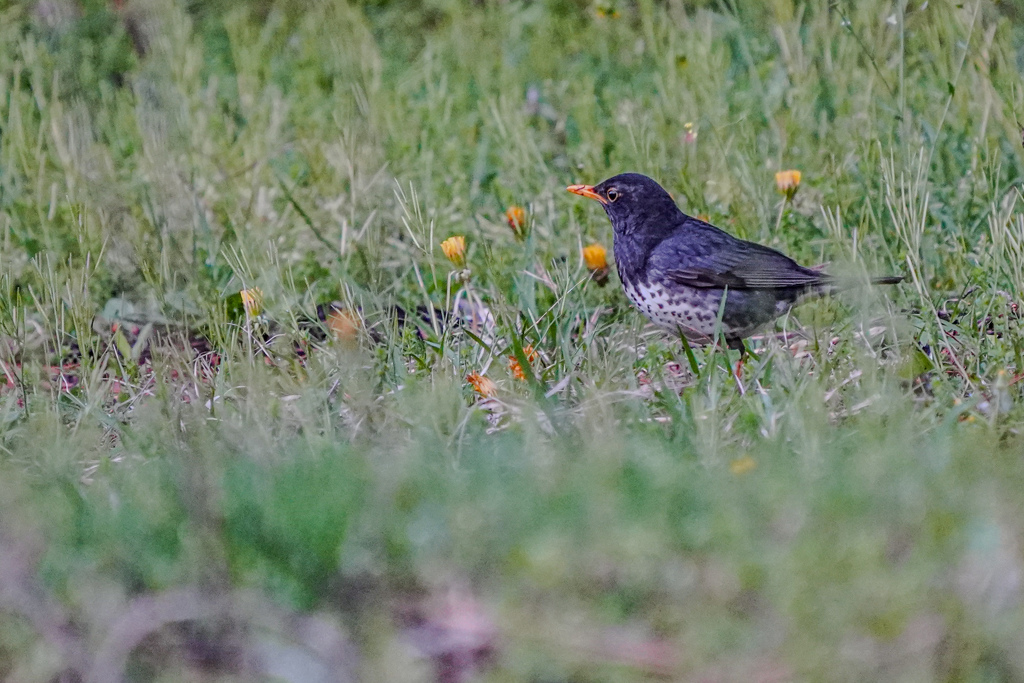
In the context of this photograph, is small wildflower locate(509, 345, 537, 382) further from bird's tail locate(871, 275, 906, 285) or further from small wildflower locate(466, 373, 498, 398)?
bird's tail locate(871, 275, 906, 285)

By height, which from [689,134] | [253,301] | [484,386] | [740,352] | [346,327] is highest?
[346,327]

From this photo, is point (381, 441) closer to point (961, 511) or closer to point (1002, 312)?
point (961, 511)

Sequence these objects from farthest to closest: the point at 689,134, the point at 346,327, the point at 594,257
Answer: the point at 689,134, the point at 594,257, the point at 346,327

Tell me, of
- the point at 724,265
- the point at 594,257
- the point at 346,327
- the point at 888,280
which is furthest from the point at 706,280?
the point at 346,327

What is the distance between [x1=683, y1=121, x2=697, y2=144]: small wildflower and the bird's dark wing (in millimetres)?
1258

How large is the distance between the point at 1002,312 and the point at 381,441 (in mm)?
1936

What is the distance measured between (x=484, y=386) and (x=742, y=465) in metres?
1.10

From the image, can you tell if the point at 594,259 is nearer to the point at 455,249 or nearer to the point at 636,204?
the point at 636,204

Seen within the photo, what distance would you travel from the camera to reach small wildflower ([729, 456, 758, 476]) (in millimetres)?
2826

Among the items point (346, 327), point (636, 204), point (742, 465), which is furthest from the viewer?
point (636, 204)

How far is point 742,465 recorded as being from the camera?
288 centimetres

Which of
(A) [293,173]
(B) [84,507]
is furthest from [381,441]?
(A) [293,173]

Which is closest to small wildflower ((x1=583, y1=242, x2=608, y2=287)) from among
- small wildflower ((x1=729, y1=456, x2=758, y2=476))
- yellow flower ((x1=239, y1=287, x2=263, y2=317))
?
yellow flower ((x1=239, y1=287, x2=263, y2=317))

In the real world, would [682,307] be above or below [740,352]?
above
